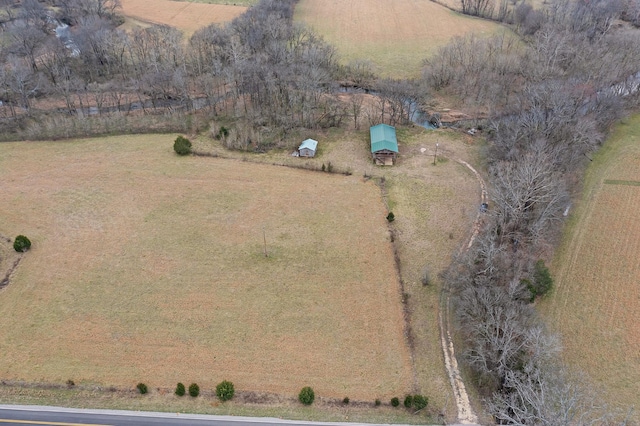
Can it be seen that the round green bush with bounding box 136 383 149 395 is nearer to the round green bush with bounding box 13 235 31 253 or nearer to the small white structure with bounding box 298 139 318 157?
the round green bush with bounding box 13 235 31 253

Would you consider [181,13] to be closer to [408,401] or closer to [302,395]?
[302,395]

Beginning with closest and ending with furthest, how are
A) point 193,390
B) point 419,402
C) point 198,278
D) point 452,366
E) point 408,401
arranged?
point 419,402, point 408,401, point 193,390, point 452,366, point 198,278

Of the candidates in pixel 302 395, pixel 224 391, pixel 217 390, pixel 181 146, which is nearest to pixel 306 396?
pixel 302 395

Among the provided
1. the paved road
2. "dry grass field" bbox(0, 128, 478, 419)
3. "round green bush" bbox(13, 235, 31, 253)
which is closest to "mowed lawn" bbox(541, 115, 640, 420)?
"dry grass field" bbox(0, 128, 478, 419)

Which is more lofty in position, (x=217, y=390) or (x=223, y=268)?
(x=217, y=390)

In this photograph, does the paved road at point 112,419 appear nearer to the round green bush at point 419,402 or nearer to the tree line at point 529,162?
the round green bush at point 419,402

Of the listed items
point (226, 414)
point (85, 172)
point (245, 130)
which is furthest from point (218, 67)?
point (226, 414)
